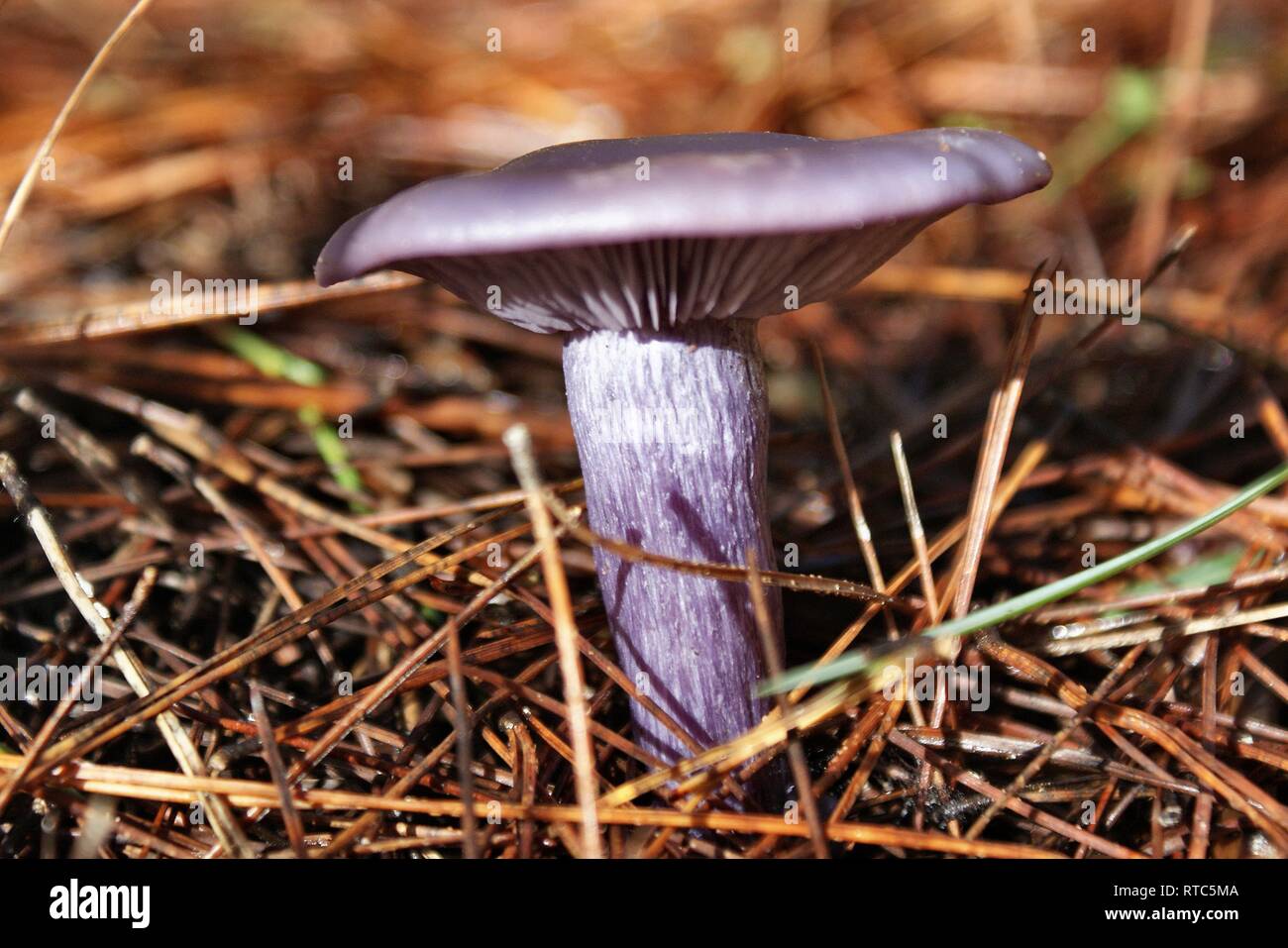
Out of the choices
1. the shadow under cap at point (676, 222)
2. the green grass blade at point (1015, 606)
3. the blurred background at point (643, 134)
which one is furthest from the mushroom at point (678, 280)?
the blurred background at point (643, 134)

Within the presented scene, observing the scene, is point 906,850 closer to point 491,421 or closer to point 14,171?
point 491,421

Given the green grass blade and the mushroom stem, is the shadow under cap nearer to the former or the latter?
the mushroom stem

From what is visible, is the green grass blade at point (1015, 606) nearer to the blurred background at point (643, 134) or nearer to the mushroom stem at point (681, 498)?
the mushroom stem at point (681, 498)

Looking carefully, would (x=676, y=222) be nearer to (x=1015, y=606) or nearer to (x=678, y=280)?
(x=678, y=280)

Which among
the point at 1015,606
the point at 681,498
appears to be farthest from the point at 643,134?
the point at 1015,606

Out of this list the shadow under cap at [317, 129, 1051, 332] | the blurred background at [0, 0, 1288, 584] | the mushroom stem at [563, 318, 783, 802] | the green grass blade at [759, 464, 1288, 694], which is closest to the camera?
the shadow under cap at [317, 129, 1051, 332]

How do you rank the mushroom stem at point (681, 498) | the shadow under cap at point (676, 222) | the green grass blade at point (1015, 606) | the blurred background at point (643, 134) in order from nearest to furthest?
the shadow under cap at point (676, 222) → the green grass blade at point (1015, 606) → the mushroom stem at point (681, 498) → the blurred background at point (643, 134)

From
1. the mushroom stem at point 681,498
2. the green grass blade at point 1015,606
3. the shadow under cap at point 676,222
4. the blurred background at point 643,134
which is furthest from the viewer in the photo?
the blurred background at point 643,134

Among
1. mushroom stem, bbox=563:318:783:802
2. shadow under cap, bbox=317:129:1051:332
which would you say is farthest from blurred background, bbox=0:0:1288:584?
shadow under cap, bbox=317:129:1051:332
